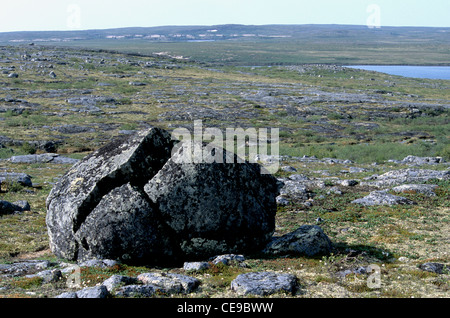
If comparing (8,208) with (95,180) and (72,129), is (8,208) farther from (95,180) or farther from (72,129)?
(72,129)

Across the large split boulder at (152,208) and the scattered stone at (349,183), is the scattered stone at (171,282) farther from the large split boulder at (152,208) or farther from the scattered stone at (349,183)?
the scattered stone at (349,183)

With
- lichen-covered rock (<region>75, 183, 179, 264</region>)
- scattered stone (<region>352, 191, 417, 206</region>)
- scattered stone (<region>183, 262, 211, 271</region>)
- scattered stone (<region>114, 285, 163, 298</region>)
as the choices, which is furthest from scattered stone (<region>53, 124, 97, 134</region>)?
scattered stone (<region>114, 285, 163, 298</region>)

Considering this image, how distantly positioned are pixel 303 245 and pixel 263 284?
168 inches

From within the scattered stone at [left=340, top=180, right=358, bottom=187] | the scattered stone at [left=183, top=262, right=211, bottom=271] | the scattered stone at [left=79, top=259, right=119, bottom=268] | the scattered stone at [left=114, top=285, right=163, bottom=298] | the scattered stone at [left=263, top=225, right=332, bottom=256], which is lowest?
the scattered stone at [left=340, top=180, right=358, bottom=187]

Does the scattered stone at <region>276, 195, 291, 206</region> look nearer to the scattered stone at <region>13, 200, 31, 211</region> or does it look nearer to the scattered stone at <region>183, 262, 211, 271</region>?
the scattered stone at <region>183, 262, 211, 271</region>

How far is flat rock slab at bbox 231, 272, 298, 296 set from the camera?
35.0ft

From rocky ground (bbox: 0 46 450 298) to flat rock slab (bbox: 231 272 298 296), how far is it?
38mm

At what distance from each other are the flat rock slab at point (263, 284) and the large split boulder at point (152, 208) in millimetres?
2998

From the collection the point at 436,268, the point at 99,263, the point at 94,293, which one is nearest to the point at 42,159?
the point at 99,263

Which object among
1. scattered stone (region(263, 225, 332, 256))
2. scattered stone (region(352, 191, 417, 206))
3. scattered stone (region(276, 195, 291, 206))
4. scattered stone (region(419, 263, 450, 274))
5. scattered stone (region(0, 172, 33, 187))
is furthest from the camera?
scattered stone (region(0, 172, 33, 187))

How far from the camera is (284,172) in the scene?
Answer: 103 feet

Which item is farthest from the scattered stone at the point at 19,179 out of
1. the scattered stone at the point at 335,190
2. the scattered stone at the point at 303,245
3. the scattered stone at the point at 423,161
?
the scattered stone at the point at 423,161

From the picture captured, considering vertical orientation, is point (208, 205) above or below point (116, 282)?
above
